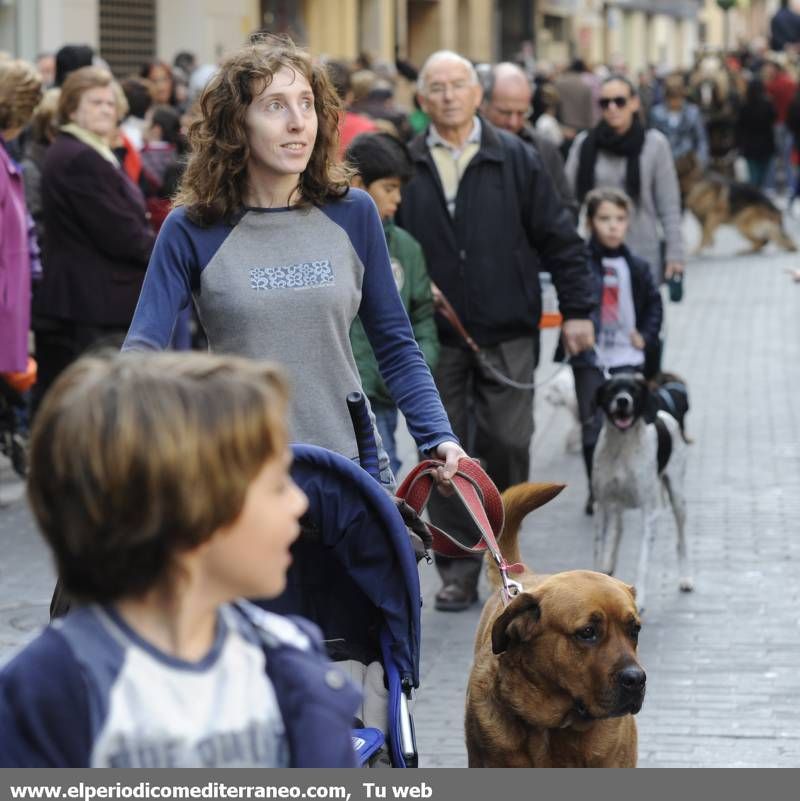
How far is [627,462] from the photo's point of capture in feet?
26.5

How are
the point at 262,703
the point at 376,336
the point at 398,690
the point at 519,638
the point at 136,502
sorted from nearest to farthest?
the point at 136,502
the point at 262,703
the point at 398,690
the point at 376,336
the point at 519,638

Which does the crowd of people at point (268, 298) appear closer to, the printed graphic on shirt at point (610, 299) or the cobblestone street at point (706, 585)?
the printed graphic on shirt at point (610, 299)

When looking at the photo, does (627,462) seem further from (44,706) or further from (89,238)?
(44,706)

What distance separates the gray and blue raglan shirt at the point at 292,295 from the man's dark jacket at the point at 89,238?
199 inches

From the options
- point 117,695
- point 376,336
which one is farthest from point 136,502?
point 376,336

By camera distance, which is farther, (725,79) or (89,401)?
A: (725,79)

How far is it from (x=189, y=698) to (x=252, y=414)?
1.21 feet

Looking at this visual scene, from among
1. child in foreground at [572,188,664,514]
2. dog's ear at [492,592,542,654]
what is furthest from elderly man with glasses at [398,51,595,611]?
dog's ear at [492,592,542,654]

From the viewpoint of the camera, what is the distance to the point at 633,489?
8.05m

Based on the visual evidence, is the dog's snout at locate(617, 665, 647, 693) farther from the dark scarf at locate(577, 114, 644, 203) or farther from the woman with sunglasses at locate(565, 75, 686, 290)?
the dark scarf at locate(577, 114, 644, 203)

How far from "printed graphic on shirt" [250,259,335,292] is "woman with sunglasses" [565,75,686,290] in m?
6.35

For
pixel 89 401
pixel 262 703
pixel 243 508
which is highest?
pixel 89 401

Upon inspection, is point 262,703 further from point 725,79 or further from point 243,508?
point 725,79

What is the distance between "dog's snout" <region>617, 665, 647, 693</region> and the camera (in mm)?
4605
